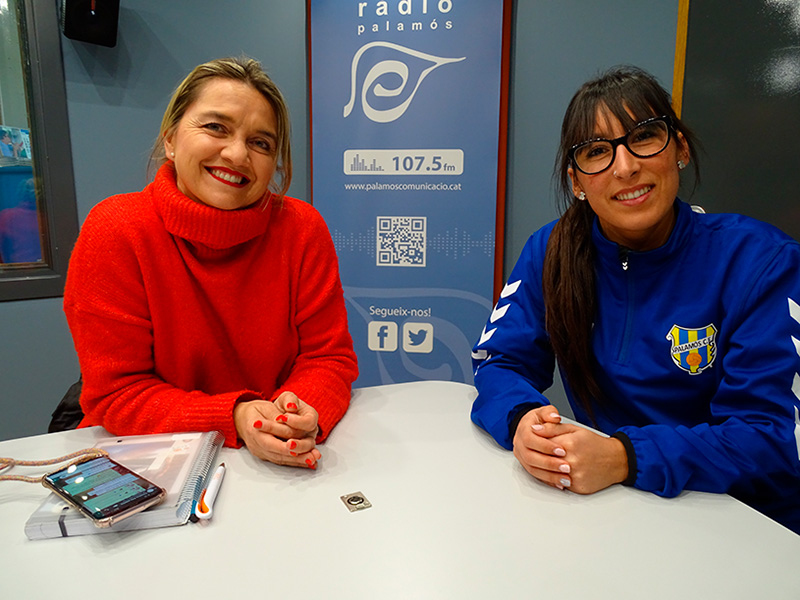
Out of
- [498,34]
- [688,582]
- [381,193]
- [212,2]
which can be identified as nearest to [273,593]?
[688,582]

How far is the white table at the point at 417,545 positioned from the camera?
627mm

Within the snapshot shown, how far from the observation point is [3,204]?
2350 mm

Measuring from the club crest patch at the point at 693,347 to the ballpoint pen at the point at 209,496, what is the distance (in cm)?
90

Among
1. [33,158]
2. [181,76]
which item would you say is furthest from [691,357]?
[33,158]

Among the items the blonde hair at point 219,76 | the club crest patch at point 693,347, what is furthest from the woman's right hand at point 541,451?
the blonde hair at point 219,76

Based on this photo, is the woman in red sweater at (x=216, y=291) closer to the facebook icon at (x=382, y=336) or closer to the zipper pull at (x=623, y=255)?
the zipper pull at (x=623, y=255)

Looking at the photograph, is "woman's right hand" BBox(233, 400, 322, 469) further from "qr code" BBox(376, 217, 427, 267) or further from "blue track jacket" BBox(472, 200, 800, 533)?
"qr code" BBox(376, 217, 427, 267)

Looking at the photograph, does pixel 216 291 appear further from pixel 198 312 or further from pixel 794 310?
pixel 794 310

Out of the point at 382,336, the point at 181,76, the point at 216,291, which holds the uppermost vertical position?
the point at 181,76

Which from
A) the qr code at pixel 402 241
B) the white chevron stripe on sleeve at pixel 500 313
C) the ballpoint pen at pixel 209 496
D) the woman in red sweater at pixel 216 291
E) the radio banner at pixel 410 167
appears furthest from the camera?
the qr code at pixel 402 241

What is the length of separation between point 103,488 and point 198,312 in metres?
0.48

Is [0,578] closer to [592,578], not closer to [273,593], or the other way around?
[273,593]

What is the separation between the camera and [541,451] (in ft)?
2.86

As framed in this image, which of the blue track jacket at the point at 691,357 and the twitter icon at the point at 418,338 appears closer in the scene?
the blue track jacket at the point at 691,357
